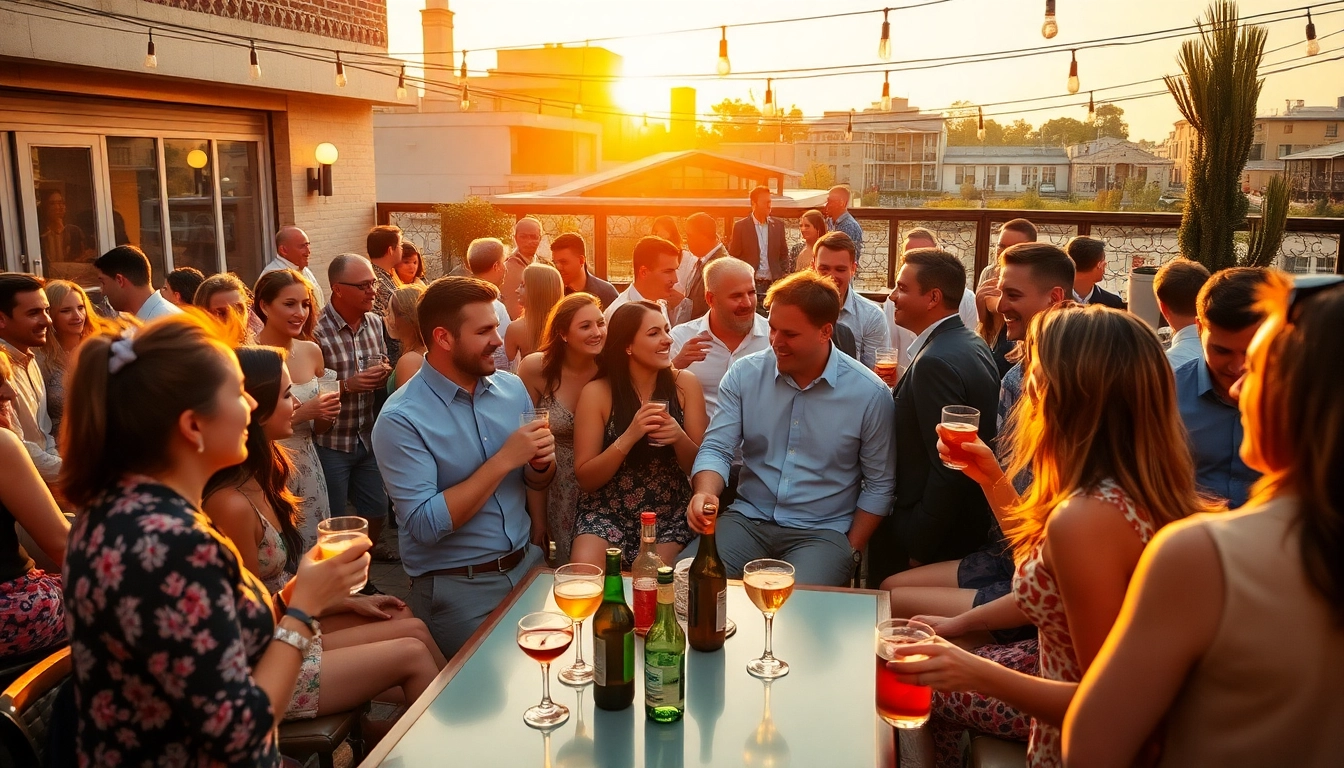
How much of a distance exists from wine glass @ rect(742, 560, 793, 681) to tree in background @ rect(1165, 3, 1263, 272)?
687 cm

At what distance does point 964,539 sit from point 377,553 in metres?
3.31

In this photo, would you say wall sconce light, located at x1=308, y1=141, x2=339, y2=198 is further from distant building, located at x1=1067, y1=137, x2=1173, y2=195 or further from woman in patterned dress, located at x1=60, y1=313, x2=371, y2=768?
distant building, located at x1=1067, y1=137, x2=1173, y2=195

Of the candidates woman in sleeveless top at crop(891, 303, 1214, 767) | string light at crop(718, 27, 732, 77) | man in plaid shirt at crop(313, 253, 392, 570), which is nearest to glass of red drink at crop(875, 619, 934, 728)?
woman in sleeveless top at crop(891, 303, 1214, 767)

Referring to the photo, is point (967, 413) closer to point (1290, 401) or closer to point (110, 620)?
point (1290, 401)

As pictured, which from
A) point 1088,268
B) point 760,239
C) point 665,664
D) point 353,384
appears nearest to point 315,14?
point 760,239

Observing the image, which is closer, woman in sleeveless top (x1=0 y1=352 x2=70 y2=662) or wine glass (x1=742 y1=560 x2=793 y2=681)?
wine glass (x1=742 y1=560 x2=793 y2=681)

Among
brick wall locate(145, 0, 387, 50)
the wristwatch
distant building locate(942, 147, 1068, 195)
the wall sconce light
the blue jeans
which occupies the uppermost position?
distant building locate(942, 147, 1068, 195)

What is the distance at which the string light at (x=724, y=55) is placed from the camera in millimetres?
9719

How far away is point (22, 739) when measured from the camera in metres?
1.95

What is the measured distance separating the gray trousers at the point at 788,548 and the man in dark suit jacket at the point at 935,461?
290 mm

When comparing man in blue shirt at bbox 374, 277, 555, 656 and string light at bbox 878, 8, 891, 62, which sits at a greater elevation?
string light at bbox 878, 8, 891, 62

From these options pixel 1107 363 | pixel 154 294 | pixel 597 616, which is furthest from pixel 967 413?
pixel 154 294

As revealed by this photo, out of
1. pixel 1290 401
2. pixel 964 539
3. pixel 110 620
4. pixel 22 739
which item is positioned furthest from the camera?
pixel 964 539

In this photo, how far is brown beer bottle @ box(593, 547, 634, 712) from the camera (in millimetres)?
2223
